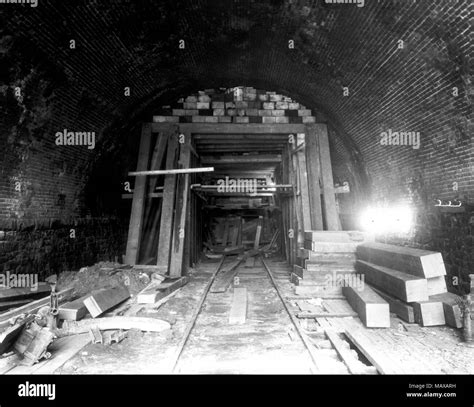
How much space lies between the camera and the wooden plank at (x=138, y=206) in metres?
7.82

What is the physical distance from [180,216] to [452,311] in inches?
232

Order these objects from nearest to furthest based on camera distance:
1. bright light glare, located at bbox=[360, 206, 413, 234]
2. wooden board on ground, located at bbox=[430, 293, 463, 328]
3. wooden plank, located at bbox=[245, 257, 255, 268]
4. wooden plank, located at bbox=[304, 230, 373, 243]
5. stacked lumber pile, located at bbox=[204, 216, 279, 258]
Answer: wooden board on ground, located at bbox=[430, 293, 463, 328] → bright light glare, located at bbox=[360, 206, 413, 234] → wooden plank, located at bbox=[304, 230, 373, 243] → wooden plank, located at bbox=[245, 257, 255, 268] → stacked lumber pile, located at bbox=[204, 216, 279, 258]

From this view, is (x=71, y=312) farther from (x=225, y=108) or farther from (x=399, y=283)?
(x=225, y=108)

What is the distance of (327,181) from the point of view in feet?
28.5

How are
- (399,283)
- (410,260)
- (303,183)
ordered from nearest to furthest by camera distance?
(399,283)
(410,260)
(303,183)

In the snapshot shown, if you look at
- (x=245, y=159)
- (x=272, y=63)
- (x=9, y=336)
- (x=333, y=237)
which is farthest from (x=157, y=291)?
(x=245, y=159)

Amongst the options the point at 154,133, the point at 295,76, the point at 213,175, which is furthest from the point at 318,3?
the point at 213,175

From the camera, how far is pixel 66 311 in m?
4.62

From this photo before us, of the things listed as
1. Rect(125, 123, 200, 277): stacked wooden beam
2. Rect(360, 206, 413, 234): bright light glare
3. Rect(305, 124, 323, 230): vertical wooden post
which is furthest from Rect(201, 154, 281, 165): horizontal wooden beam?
Rect(360, 206, 413, 234): bright light glare

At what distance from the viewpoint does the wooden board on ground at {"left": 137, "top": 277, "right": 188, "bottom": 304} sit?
5.67 m

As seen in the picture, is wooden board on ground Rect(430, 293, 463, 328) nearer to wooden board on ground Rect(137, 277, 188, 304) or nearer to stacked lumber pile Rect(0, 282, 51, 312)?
wooden board on ground Rect(137, 277, 188, 304)

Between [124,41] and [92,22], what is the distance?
2.74ft

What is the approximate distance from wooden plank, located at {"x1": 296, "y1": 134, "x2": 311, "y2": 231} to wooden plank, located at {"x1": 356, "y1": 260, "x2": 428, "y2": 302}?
2.75m
